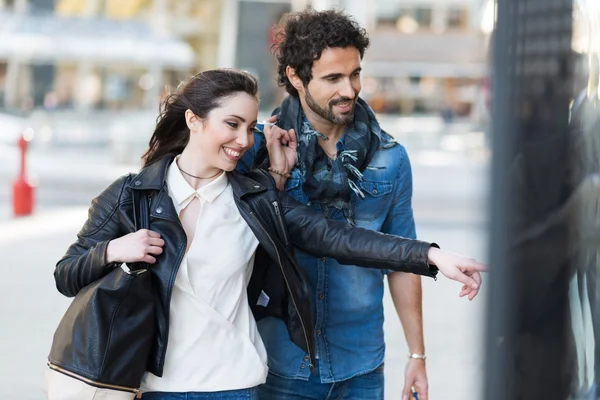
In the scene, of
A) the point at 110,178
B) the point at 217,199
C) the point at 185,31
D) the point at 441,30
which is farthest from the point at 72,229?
the point at 441,30

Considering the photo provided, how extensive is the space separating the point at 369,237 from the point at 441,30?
37.4 meters

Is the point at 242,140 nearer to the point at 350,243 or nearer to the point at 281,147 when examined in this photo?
the point at 281,147

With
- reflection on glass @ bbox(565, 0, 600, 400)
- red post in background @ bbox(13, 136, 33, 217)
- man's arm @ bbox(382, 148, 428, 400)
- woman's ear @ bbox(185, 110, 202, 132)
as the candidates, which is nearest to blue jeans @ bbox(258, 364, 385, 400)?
man's arm @ bbox(382, 148, 428, 400)

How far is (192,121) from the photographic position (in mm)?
2303

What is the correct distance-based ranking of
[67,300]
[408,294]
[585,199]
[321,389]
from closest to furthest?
1. [585,199]
2. [321,389]
3. [408,294]
4. [67,300]

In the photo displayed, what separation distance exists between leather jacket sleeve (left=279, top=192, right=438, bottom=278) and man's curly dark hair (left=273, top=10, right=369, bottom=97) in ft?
1.22

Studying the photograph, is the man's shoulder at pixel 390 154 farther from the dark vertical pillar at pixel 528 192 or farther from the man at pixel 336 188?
the dark vertical pillar at pixel 528 192

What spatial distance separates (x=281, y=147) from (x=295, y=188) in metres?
0.12

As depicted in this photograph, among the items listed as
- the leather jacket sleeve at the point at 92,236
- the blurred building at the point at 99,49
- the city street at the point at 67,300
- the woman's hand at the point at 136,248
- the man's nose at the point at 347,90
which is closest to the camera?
the woman's hand at the point at 136,248

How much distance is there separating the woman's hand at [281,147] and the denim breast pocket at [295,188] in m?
0.04

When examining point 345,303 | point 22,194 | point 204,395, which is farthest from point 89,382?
point 22,194

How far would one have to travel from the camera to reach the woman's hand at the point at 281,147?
2.43 metres

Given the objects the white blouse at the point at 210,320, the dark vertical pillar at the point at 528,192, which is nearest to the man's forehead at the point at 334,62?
the white blouse at the point at 210,320

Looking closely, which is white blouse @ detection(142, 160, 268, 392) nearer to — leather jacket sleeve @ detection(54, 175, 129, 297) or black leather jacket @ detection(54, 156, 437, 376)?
black leather jacket @ detection(54, 156, 437, 376)
